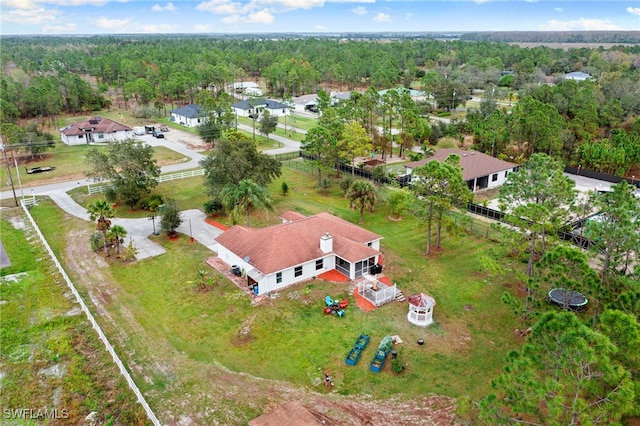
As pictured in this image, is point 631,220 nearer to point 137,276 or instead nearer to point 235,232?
point 235,232

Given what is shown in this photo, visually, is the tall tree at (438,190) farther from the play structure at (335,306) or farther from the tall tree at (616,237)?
the tall tree at (616,237)

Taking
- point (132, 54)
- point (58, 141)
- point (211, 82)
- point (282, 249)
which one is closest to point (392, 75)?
point (211, 82)

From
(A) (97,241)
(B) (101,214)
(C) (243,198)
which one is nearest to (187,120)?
(A) (97,241)

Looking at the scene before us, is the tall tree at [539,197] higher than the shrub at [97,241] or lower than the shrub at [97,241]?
higher

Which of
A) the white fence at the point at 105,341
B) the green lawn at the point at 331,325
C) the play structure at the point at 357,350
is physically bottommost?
the green lawn at the point at 331,325

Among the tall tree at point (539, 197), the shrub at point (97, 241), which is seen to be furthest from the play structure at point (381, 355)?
the shrub at point (97, 241)

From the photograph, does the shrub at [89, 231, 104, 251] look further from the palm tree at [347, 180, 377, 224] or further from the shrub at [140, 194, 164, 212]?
the palm tree at [347, 180, 377, 224]
